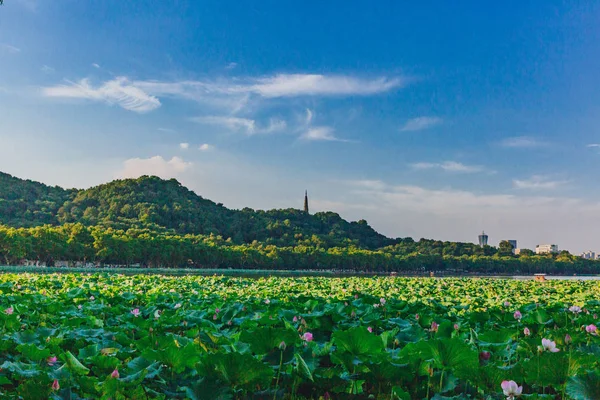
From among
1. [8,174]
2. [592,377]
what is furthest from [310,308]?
[8,174]

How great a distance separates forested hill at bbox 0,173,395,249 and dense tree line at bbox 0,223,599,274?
15.0 m

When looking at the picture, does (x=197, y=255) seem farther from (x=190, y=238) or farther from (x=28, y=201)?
(x=28, y=201)

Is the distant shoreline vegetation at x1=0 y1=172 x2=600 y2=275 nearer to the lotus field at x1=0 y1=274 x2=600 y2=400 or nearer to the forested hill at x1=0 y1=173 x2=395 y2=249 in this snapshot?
the forested hill at x1=0 y1=173 x2=395 y2=249

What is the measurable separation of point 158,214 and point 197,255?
38.6 m

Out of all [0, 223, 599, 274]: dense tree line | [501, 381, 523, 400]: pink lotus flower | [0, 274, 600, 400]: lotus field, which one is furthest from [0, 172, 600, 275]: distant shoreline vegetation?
[501, 381, 523, 400]: pink lotus flower

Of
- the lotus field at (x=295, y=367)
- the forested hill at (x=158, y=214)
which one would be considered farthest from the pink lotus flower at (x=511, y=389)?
the forested hill at (x=158, y=214)

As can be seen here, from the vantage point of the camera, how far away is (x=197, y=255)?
288 feet

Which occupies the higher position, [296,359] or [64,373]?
[296,359]

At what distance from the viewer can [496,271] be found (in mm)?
143500

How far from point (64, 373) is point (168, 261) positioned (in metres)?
84.8

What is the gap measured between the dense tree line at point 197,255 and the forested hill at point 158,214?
1500cm

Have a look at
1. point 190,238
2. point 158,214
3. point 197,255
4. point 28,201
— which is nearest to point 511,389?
point 197,255

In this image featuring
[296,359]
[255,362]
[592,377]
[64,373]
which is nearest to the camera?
[592,377]

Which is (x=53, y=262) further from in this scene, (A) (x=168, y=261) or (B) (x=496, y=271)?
(B) (x=496, y=271)
